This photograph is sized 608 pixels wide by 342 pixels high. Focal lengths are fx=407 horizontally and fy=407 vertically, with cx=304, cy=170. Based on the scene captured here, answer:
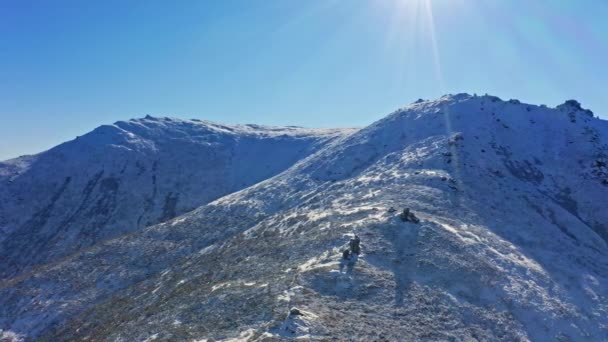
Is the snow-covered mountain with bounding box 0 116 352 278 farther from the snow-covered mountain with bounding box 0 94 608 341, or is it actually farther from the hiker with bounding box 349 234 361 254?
the hiker with bounding box 349 234 361 254

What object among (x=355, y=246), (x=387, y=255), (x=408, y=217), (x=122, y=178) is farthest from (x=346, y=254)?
(x=122, y=178)

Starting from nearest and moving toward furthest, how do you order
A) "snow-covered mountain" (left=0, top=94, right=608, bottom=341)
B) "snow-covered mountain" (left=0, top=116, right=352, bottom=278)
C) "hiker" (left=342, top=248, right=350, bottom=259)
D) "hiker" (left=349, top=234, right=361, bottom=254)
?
"snow-covered mountain" (left=0, top=94, right=608, bottom=341) → "hiker" (left=342, top=248, right=350, bottom=259) → "hiker" (left=349, top=234, right=361, bottom=254) → "snow-covered mountain" (left=0, top=116, right=352, bottom=278)

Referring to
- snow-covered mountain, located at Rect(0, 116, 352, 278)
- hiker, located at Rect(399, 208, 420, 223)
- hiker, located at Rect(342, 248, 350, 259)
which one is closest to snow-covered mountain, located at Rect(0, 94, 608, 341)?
hiker, located at Rect(399, 208, 420, 223)

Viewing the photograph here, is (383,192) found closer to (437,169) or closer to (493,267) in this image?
(437,169)

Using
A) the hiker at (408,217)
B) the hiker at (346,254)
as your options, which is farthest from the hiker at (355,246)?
the hiker at (408,217)

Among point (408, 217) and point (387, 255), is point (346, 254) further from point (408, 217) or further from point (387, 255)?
point (408, 217)

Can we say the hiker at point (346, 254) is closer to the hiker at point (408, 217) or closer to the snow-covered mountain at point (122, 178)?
the hiker at point (408, 217)

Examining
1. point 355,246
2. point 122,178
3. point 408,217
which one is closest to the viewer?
point 355,246
